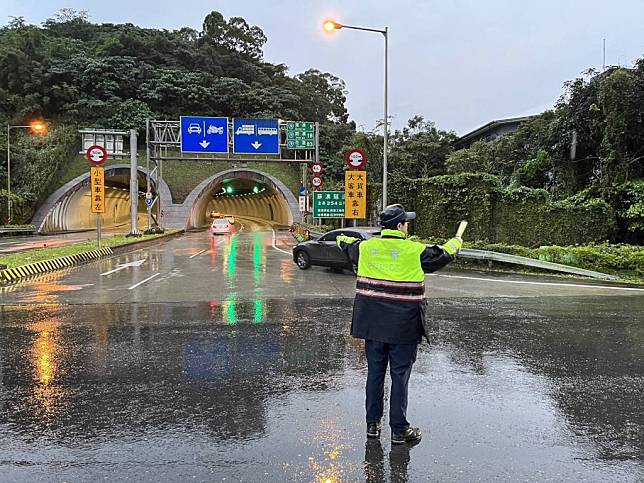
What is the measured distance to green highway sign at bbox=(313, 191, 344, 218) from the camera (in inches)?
1076

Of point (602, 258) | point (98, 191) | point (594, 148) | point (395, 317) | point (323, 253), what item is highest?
point (594, 148)

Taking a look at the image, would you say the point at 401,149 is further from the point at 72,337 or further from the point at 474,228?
the point at 72,337

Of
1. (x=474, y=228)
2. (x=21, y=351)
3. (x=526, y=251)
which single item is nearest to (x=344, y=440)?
(x=21, y=351)

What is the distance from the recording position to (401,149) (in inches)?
1690

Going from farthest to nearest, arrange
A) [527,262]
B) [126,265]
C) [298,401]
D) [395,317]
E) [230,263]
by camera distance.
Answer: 1. [230,263]
2. [126,265]
3. [527,262]
4. [298,401]
5. [395,317]

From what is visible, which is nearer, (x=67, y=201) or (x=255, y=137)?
(x=255, y=137)

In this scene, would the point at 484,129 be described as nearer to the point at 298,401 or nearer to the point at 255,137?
the point at 255,137

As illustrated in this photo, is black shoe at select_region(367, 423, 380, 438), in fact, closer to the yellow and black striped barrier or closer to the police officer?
the police officer

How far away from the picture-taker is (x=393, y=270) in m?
3.96

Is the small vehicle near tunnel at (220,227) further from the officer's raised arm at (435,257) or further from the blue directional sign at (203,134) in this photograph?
the officer's raised arm at (435,257)

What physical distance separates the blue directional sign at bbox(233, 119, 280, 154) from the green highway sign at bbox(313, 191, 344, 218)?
16.9ft

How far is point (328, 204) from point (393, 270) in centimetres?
2369

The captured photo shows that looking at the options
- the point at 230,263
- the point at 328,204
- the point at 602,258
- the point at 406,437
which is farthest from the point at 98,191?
the point at 406,437

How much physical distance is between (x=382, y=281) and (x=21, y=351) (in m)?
4.90
